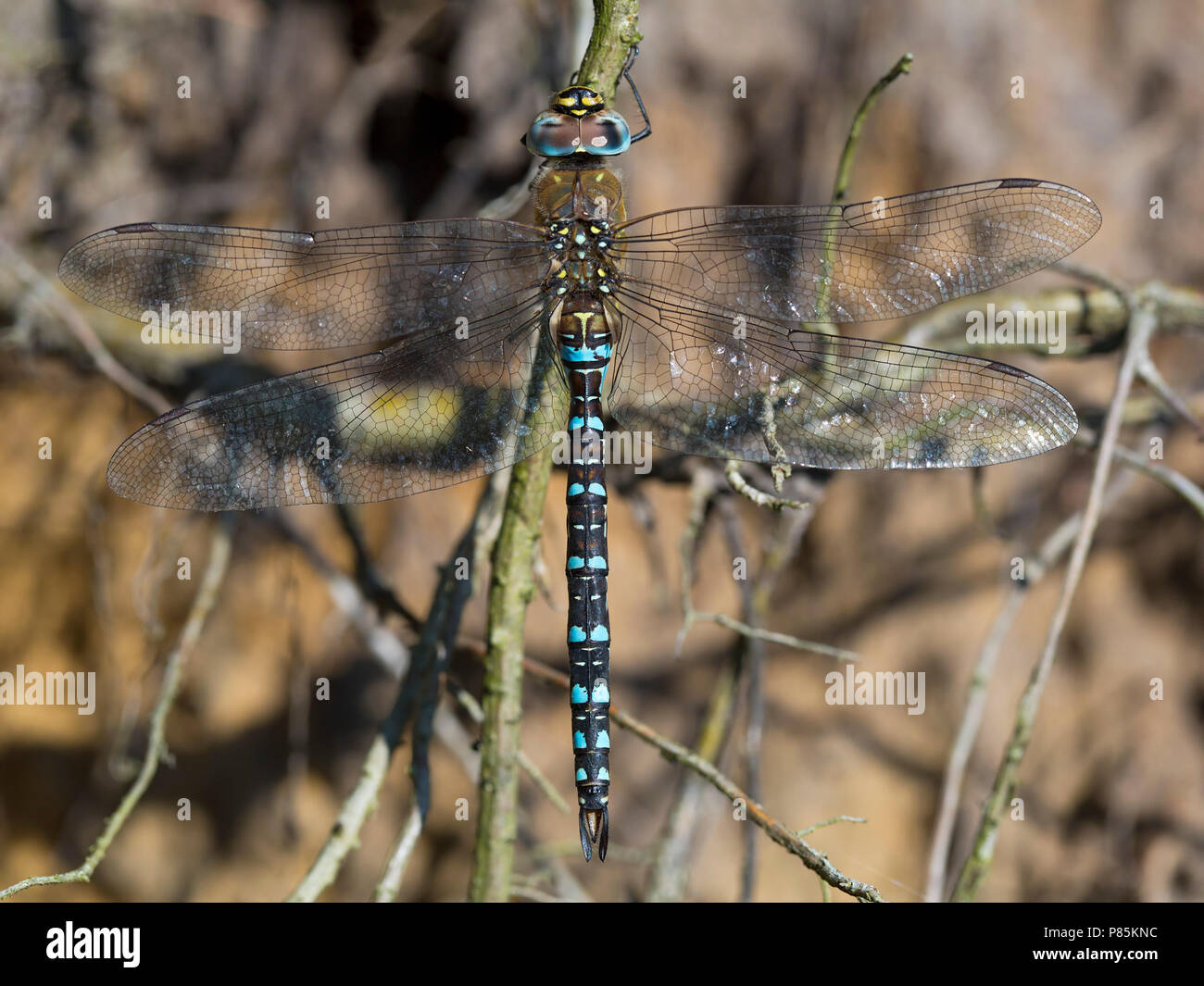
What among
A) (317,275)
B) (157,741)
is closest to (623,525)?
Answer: (317,275)

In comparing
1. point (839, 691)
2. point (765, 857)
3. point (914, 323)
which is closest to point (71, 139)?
point (914, 323)

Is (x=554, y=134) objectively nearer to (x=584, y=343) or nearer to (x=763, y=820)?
(x=584, y=343)

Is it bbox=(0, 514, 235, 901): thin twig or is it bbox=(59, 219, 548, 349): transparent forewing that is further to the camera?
bbox=(59, 219, 548, 349): transparent forewing

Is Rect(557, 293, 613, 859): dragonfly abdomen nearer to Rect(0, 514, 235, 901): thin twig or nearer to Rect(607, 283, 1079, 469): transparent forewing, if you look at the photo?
Rect(607, 283, 1079, 469): transparent forewing

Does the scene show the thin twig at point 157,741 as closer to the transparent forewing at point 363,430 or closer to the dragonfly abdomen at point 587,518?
the transparent forewing at point 363,430

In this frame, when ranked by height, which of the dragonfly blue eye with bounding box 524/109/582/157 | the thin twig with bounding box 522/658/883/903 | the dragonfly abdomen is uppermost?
the dragonfly blue eye with bounding box 524/109/582/157

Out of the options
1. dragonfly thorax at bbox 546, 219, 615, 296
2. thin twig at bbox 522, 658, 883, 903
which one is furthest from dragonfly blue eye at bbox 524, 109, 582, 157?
thin twig at bbox 522, 658, 883, 903

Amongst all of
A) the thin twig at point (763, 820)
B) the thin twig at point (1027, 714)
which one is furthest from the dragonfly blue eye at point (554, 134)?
the thin twig at point (1027, 714)
